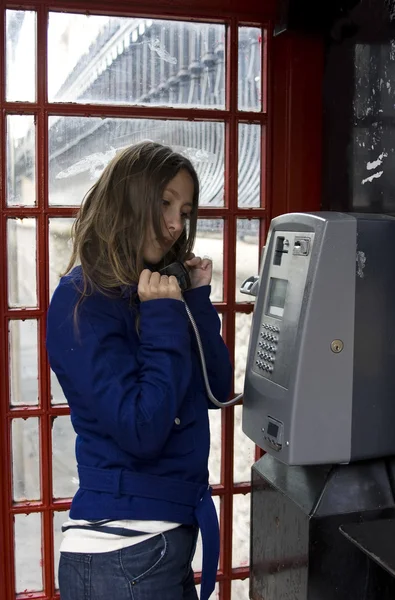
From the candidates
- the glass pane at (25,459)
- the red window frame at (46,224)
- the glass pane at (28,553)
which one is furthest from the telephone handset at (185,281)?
the glass pane at (28,553)

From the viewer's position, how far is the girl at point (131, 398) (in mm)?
1592

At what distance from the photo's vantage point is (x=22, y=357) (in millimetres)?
2299

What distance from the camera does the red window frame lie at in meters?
2.19

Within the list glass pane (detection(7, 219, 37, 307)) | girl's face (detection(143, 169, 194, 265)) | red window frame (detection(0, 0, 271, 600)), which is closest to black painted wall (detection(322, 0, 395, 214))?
red window frame (detection(0, 0, 271, 600))

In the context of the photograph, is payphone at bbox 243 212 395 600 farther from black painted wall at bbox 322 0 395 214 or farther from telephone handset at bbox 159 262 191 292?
black painted wall at bbox 322 0 395 214

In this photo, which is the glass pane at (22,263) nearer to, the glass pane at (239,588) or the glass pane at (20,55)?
the glass pane at (20,55)

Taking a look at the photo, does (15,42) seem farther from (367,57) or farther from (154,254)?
(367,57)

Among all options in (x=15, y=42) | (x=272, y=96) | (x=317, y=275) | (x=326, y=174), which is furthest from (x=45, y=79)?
(x=317, y=275)

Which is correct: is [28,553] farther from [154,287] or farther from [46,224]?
[154,287]

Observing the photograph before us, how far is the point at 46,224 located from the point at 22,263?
0.46 ft

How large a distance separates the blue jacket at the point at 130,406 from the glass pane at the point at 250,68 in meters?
0.94

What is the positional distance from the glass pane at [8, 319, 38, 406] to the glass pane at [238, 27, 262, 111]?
946 mm

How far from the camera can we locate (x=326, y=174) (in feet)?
7.71

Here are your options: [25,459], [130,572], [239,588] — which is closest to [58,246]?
[25,459]
